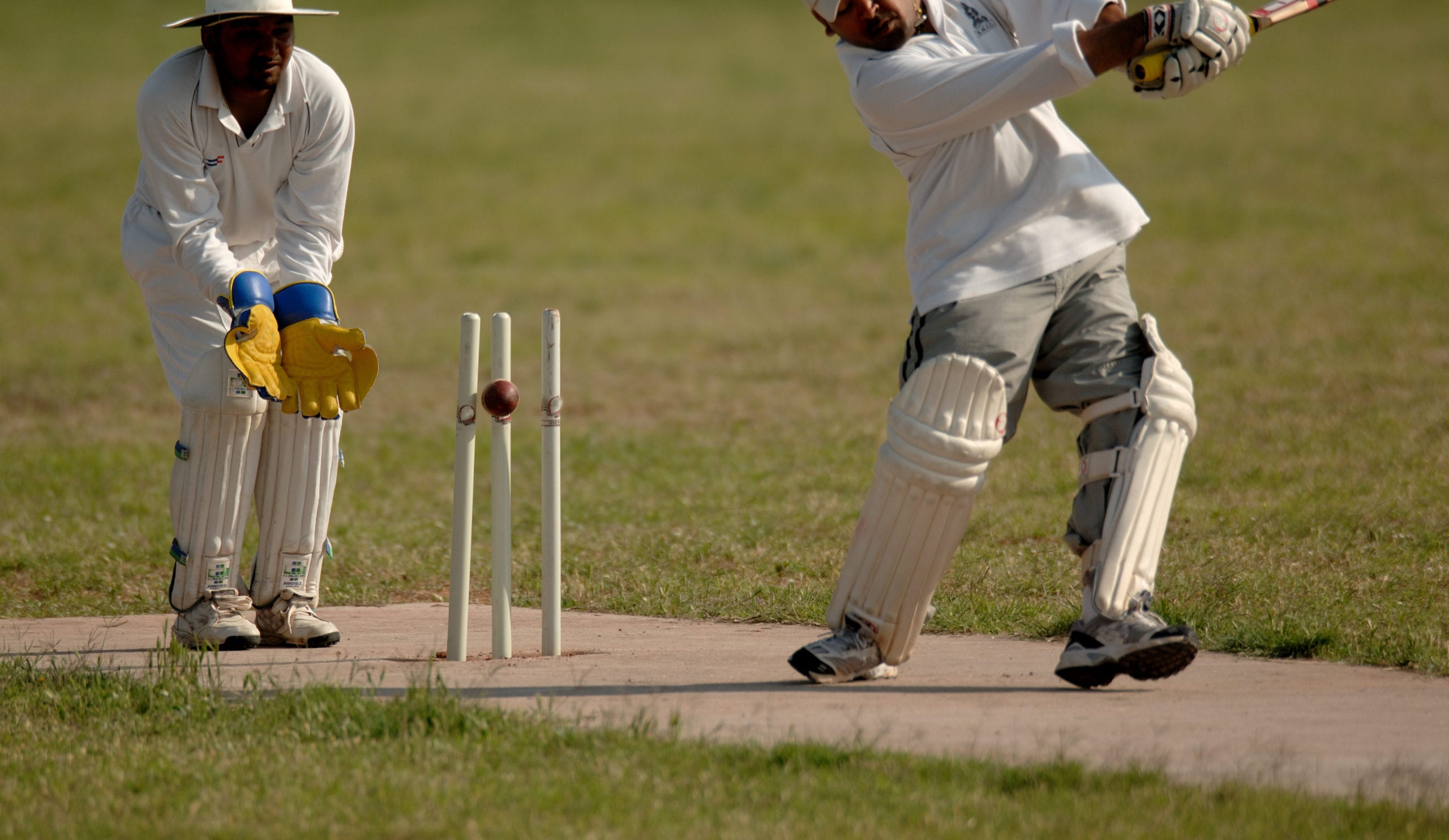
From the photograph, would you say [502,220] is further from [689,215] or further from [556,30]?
[556,30]

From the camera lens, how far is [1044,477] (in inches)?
333

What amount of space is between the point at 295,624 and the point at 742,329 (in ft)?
33.6

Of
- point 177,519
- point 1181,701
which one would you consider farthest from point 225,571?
point 1181,701

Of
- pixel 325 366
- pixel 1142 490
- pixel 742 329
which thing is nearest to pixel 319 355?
pixel 325 366

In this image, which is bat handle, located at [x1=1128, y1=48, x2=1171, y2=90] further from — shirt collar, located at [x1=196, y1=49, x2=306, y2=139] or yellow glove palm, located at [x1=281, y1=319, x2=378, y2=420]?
shirt collar, located at [x1=196, y1=49, x2=306, y2=139]

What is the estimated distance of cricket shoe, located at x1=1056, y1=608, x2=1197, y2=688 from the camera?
407 centimetres

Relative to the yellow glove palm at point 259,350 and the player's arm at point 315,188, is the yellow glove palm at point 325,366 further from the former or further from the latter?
the player's arm at point 315,188

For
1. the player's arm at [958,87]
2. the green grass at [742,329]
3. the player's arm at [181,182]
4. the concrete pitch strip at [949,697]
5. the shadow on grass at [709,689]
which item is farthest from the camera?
the green grass at [742,329]

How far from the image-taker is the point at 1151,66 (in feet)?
13.5

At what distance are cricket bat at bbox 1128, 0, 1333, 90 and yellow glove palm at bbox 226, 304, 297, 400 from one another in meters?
2.65

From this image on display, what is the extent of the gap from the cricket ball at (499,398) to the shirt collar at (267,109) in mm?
1208

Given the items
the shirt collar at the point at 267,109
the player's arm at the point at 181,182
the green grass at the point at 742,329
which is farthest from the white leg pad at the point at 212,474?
the green grass at the point at 742,329

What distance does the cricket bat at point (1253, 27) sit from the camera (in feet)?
13.5

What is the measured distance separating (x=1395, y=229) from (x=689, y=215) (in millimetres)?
9235
